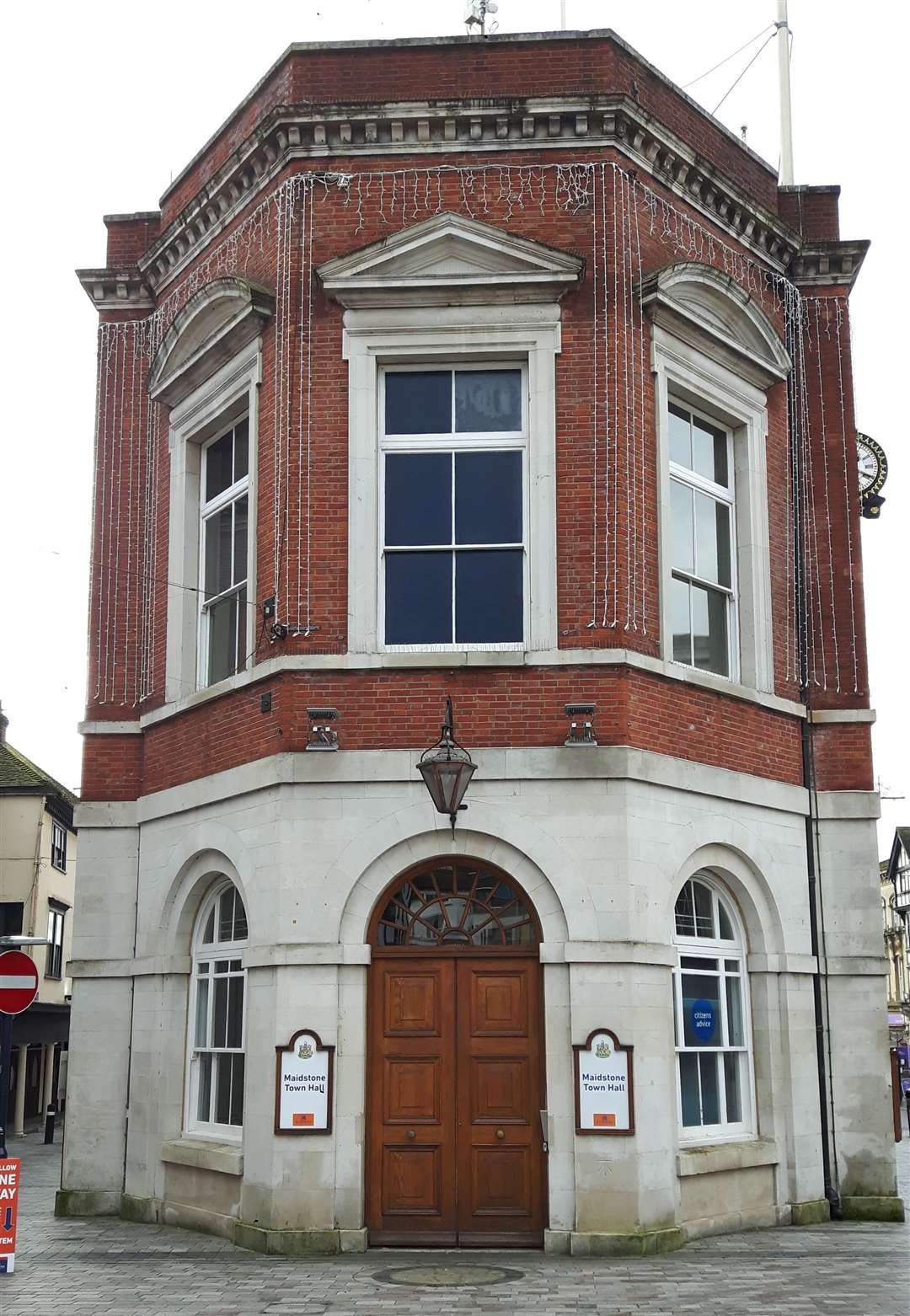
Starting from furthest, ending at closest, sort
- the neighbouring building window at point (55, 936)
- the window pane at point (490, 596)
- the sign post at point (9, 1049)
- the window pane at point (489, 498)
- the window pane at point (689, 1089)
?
the neighbouring building window at point (55, 936)
the window pane at point (489, 498)
the window pane at point (490, 596)
the window pane at point (689, 1089)
the sign post at point (9, 1049)

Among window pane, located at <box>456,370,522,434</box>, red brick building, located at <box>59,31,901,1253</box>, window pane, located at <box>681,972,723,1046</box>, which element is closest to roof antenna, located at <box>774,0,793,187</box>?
red brick building, located at <box>59,31,901,1253</box>

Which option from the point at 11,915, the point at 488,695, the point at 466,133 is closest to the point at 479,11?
the point at 466,133

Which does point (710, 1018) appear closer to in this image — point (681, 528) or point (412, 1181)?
point (412, 1181)

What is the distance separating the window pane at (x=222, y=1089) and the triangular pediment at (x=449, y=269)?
7152 millimetres

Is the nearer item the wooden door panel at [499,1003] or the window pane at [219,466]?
the wooden door panel at [499,1003]

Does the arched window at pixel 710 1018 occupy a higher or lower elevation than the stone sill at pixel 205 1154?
higher

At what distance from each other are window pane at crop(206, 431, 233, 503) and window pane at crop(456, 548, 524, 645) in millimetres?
3222

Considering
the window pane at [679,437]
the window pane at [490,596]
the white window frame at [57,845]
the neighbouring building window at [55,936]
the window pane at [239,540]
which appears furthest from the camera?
the neighbouring building window at [55,936]

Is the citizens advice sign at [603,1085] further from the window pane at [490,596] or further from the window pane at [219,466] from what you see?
the window pane at [219,466]

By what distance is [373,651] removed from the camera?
13.4 m

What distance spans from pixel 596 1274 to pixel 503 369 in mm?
7899

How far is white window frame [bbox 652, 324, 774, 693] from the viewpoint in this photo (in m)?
14.2

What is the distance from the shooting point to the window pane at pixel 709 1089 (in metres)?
13.6

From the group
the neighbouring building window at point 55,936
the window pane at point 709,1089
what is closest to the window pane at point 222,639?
the window pane at point 709,1089
